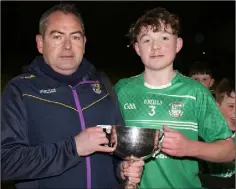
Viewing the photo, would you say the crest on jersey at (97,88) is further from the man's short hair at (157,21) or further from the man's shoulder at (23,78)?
the man's short hair at (157,21)

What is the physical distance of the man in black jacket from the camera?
6.53 ft

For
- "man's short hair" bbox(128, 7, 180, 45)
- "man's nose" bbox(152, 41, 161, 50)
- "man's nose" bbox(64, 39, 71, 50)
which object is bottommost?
"man's nose" bbox(152, 41, 161, 50)

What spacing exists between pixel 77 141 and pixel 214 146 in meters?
0.88

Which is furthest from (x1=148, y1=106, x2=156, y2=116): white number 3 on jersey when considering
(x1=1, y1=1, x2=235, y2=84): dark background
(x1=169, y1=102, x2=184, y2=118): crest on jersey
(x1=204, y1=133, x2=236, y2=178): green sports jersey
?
(x1=1, y1=1, x2=235, y2=84): dark background

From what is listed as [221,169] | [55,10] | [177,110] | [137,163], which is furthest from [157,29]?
[221,169]

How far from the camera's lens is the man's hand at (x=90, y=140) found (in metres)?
1.95

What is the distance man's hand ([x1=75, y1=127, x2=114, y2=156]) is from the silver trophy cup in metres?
0.06

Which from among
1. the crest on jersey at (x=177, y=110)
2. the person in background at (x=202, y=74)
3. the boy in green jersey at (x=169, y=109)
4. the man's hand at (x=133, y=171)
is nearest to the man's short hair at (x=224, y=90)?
the person in background at (x=202, y=74)

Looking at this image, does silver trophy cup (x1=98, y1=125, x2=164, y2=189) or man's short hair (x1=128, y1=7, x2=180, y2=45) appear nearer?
silver trophy cup (x1=98, y1=125, x2=164, y2=189)

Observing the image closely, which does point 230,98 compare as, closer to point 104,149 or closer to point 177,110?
point 177,110

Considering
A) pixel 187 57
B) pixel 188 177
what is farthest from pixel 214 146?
pixel 187 57

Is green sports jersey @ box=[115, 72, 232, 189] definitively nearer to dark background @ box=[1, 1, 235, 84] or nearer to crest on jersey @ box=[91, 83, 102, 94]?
crest on jersey @ box=[91, 83, 102, 94]

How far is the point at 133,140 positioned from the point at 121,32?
Result: 2748 cm

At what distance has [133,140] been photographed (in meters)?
2.08
